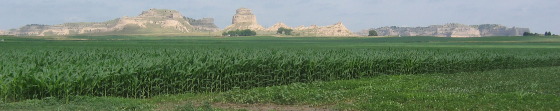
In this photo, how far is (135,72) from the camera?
20875mm

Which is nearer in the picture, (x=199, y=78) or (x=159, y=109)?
(x=159, y=109)

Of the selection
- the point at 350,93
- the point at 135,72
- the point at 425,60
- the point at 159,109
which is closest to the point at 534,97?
the point at 350,93

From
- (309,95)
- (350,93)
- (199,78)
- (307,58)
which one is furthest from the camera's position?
(307,58)

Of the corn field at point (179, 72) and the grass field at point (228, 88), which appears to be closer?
the grass field at point (228, 88)

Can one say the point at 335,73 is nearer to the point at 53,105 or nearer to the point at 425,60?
the point at 425,60

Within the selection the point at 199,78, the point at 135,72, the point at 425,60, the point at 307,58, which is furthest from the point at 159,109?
the point at 425,60

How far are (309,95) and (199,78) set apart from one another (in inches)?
235

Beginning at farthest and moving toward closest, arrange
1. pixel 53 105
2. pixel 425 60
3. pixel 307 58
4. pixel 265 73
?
pixel 425 60 < pixel 307 58 < pixel 265 73 < pixel 53 105

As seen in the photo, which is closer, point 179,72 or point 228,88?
point 179,72

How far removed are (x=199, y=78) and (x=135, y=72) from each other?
365 centimetres

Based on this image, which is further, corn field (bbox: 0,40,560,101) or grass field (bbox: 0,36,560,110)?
corn field (bbox: 0,40,560,101)

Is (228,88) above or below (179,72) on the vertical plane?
below

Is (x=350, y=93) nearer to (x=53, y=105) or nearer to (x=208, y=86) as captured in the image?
(x=208, y=86)

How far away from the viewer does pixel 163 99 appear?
803 inches
